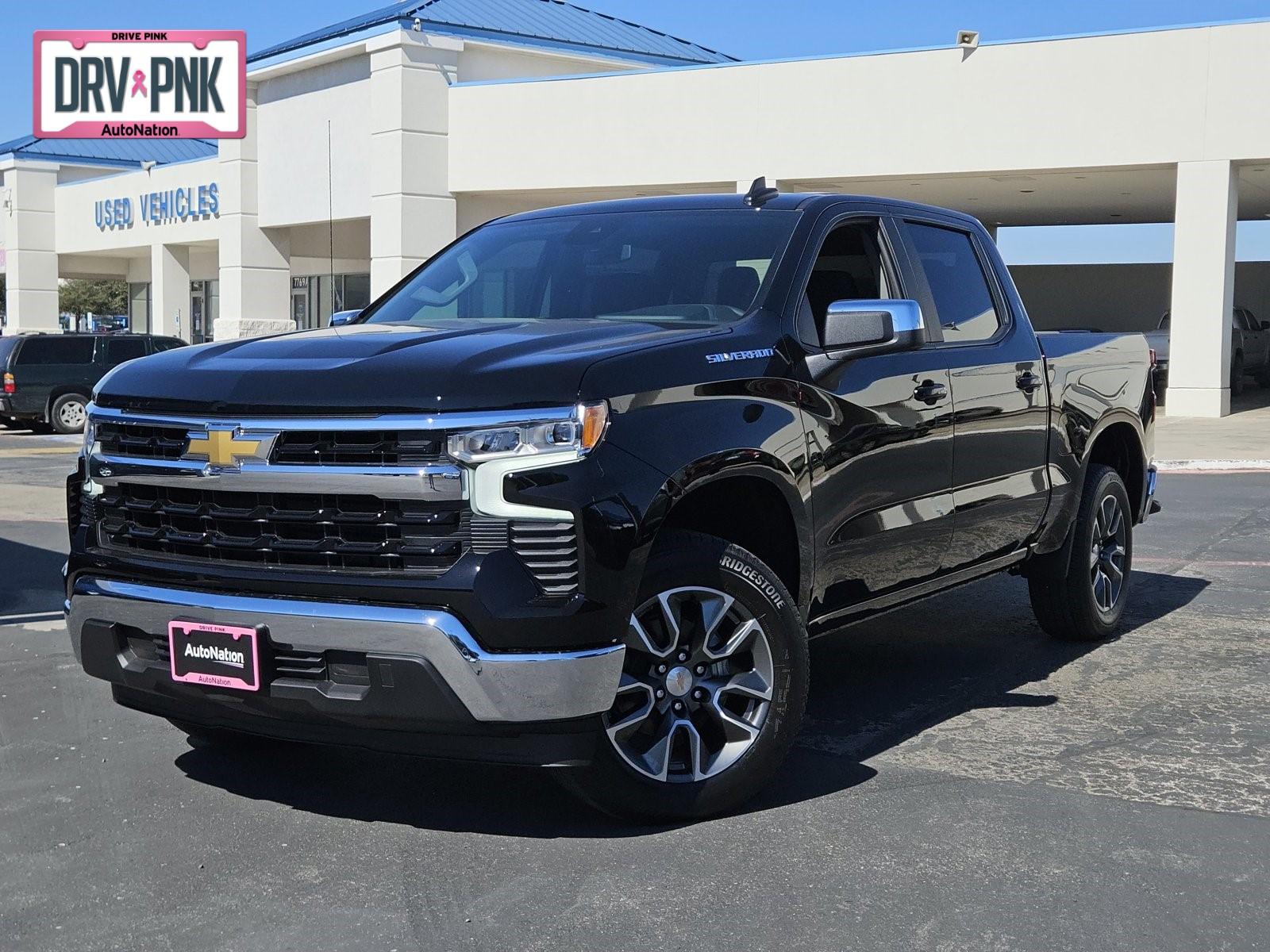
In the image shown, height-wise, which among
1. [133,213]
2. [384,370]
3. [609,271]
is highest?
[133,213]

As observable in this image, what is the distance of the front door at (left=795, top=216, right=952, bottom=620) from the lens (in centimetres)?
511

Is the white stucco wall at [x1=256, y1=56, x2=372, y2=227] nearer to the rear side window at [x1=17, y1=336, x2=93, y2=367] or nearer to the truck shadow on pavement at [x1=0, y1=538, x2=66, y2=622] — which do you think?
the rear side window at [x1=17, y1=336, x2=93, y2=367]

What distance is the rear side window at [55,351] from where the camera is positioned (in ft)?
77.8

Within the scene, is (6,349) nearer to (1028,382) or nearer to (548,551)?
(1028,382)

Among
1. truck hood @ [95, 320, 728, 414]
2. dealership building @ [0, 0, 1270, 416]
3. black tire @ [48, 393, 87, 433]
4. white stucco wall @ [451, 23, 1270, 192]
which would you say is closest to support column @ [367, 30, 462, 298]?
dealership building @ [0, 0, 1270, 416]

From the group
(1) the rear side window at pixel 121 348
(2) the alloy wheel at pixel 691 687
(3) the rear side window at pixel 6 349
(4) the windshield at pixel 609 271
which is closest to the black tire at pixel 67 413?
(1) the rear side window at pixel 121 348

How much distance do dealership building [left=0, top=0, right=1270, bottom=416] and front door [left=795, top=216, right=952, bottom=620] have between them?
44.8 feet

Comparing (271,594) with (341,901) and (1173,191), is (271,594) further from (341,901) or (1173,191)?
(1173,191)

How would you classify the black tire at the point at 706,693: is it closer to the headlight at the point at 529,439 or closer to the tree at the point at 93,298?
the headlight at the point at 529,439

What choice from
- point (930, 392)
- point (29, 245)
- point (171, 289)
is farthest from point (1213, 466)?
point (29, 245)

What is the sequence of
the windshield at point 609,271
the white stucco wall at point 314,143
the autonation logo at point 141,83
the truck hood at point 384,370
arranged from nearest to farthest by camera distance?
the truck hood at point 384,370 < the windshield at point 609,271 < the white stucco wall at point 314,143 < the autonation logo at point 141,83

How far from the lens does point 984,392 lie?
20.2ft

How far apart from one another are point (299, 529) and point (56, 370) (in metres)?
21.6

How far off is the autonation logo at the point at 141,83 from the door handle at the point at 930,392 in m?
29.1
